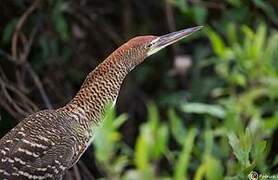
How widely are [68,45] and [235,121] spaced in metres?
1.56

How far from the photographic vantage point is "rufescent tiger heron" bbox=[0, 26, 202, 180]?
3.10m

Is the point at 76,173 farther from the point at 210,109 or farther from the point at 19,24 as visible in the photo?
the point at 19,24

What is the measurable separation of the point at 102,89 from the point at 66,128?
0.71 ft

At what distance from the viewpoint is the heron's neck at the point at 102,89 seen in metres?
3.34

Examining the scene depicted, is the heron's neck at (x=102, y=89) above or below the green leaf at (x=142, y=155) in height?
below

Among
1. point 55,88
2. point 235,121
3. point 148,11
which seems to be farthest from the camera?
point 148,11

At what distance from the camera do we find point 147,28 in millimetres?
5391

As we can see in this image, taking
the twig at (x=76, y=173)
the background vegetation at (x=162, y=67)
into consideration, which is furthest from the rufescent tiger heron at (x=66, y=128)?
the twig at (x=76, y=173)

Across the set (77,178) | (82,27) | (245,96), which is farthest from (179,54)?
(77,178)

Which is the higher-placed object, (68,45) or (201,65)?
(68,45)

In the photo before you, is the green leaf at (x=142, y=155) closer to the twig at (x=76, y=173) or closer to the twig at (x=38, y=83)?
the twig at (x=76, y=173)

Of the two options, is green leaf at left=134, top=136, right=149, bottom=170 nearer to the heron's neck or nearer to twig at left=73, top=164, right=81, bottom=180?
the heron's neck

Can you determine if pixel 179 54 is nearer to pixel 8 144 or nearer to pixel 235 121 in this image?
pixel 235 121

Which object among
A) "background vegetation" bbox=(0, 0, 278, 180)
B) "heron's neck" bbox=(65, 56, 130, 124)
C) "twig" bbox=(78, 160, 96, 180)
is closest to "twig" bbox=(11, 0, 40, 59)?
"background vegetation" bbox=(0, 0, 278, 180)
